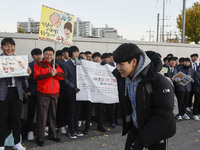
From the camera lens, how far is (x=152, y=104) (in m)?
2.11

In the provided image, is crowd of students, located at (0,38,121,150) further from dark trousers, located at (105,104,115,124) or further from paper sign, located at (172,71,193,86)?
paper sign, located at (172,71,193,86)

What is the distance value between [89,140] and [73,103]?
1.03m

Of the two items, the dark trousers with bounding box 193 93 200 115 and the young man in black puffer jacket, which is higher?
the young man in black puffer jacket

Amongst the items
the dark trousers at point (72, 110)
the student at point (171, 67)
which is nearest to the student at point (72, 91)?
the dark trousers at point (72, 110)

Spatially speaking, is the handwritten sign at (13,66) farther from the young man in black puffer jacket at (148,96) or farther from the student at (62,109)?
the young man in black puffer jacket at (148,96)

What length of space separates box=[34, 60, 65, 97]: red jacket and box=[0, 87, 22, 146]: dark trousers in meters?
0.58

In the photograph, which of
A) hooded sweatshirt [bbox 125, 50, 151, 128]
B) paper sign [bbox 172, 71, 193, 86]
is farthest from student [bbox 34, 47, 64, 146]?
paper sign [bbox 172, 71, 193, 86]

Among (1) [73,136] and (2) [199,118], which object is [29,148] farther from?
(2) [199,118]

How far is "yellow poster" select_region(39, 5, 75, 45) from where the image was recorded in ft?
14.6

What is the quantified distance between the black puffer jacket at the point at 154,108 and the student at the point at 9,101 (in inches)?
117

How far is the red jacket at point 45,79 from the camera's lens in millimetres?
4559

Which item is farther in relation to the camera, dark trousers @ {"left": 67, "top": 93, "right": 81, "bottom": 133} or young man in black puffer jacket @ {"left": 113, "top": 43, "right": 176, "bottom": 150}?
dark trousers @ {"left": 67, "top": 93, "right": 81, "bottom": 133}

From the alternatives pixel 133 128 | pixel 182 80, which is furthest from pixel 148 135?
pixel 182 80

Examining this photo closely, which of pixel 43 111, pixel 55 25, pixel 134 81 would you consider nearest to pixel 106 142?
pixel 43 111
